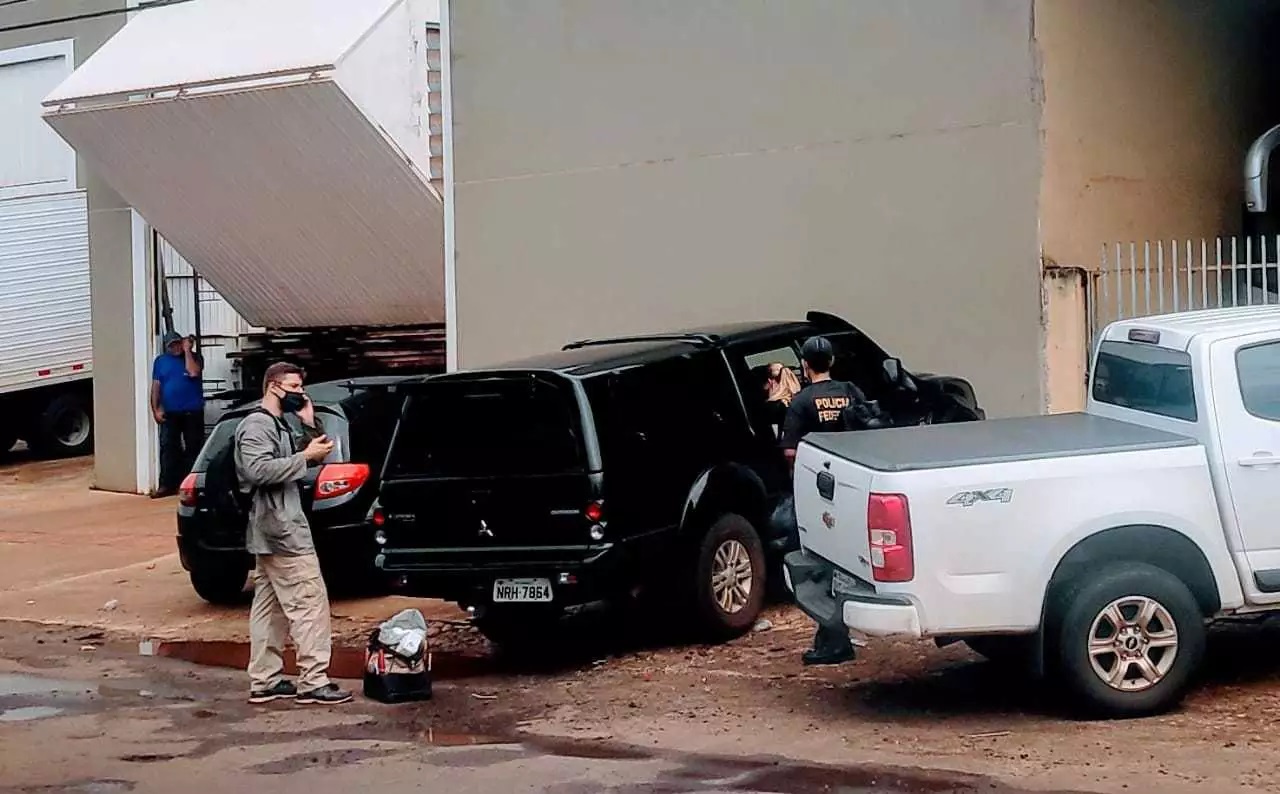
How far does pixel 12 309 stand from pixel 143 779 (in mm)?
16300

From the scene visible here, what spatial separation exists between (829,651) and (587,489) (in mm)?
1602

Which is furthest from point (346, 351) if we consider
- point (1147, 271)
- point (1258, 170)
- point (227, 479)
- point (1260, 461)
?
point (1260, 461)

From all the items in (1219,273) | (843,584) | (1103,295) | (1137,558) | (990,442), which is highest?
(1219,273)

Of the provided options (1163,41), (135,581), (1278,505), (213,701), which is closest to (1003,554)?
(1278,505)

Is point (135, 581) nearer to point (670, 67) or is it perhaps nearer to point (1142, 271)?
point (670, 67)

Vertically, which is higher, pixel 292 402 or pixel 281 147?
pixel 281 147

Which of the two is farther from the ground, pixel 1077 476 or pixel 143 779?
pixel 1077 476

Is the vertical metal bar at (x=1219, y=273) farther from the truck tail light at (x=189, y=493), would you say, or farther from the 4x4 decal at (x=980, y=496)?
the truck tail light at (x=189, y=493)

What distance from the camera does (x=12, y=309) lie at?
22.3 m

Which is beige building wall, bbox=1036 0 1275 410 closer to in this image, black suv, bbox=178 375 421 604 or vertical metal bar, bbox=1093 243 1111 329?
vertical metal bar, bbox=1093 243 1111 329

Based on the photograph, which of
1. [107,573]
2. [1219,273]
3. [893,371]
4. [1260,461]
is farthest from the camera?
[107,573]

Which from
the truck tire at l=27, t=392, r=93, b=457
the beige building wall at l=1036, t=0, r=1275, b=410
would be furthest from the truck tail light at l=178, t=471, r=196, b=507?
the truck tire at l=27, t=392, r=93, b=457

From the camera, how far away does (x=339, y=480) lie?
11773mm

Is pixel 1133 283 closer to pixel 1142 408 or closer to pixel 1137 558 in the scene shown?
pixel 1142 408
